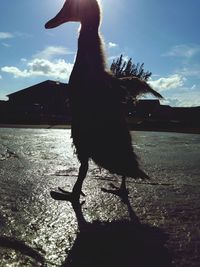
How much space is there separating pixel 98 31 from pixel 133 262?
87.1 inches

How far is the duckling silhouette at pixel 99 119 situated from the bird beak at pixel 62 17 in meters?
0.60

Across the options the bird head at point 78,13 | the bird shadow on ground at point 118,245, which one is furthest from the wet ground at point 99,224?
the bird head at point 78,13

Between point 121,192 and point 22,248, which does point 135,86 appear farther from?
point 22,248

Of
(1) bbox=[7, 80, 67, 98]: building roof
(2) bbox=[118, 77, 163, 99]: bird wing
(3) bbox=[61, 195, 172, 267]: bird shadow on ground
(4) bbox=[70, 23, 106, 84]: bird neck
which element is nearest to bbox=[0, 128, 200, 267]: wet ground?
(3) bbox=[61, 195, 172, 267]: bird shadow on ground

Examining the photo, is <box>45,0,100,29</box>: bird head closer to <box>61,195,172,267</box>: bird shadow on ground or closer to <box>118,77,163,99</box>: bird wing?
<box>118,77,163,99</box>: bird wing

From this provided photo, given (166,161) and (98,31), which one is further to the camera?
(166,161)

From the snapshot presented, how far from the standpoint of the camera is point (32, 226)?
6.78 ft

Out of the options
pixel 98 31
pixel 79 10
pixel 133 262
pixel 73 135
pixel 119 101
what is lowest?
pixel 133 262

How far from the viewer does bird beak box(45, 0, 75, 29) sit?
348 centimetres

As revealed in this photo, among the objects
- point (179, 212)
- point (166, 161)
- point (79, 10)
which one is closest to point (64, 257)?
point (179, 212)

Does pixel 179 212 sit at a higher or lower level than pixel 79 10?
lower

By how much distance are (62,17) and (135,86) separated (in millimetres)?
1060

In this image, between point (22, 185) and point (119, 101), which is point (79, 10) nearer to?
point (119, 101)

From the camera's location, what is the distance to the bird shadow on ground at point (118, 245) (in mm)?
1640
